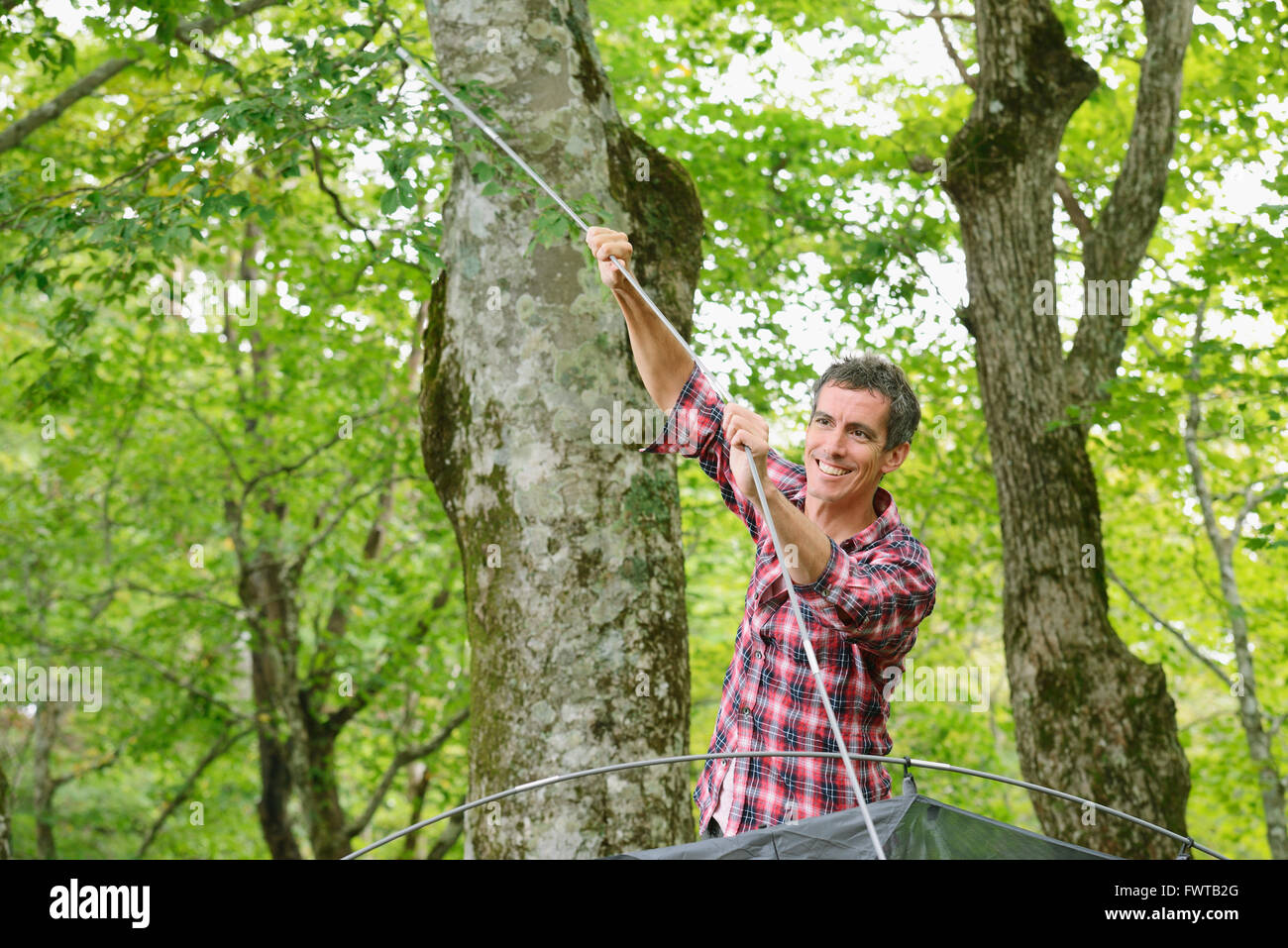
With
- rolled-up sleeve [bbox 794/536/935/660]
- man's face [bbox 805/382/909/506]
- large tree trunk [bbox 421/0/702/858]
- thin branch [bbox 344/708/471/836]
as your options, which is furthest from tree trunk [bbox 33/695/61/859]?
rolled-up sleeve [bbox 794/536/935/660]

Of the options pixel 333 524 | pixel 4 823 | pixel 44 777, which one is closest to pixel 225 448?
pixel 333 524

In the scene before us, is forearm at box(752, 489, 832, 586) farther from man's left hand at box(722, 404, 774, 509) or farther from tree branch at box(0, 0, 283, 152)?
tree branch at box(0, 0, 283, 152)

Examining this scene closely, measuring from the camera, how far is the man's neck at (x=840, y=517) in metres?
2.18

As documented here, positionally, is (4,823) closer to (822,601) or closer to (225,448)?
(822,601)

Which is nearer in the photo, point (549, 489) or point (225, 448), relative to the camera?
point (549, 489)

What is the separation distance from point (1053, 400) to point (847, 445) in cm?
387

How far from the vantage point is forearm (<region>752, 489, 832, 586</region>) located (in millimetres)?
1804

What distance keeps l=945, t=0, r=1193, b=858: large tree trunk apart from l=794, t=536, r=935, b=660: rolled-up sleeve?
3.54 metres

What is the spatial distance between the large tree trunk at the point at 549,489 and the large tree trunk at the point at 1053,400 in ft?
8.59

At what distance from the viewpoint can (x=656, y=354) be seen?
96.0 inches

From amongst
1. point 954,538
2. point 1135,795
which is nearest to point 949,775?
point 954,538
